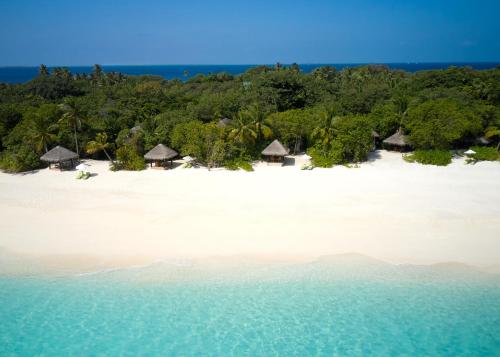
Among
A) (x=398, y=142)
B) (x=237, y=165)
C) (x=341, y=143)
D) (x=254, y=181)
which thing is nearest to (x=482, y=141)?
(x=398, y=142)

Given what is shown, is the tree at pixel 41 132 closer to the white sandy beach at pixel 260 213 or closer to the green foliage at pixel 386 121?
the white sandy beach at pixel 260 213

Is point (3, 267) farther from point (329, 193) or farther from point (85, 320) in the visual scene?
point (329, 193)

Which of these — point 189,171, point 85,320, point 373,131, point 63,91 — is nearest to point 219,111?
point 189,171

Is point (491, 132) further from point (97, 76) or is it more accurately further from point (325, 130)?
point (97, 76)

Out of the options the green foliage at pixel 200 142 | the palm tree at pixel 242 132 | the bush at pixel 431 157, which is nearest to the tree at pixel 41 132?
the green foliage at pixel 200 142

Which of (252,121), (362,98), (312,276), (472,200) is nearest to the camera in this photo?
(312,276)

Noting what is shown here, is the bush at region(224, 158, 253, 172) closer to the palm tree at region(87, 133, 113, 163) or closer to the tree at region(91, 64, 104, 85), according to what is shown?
the palm tree at region(87, 133, 113, 163)
